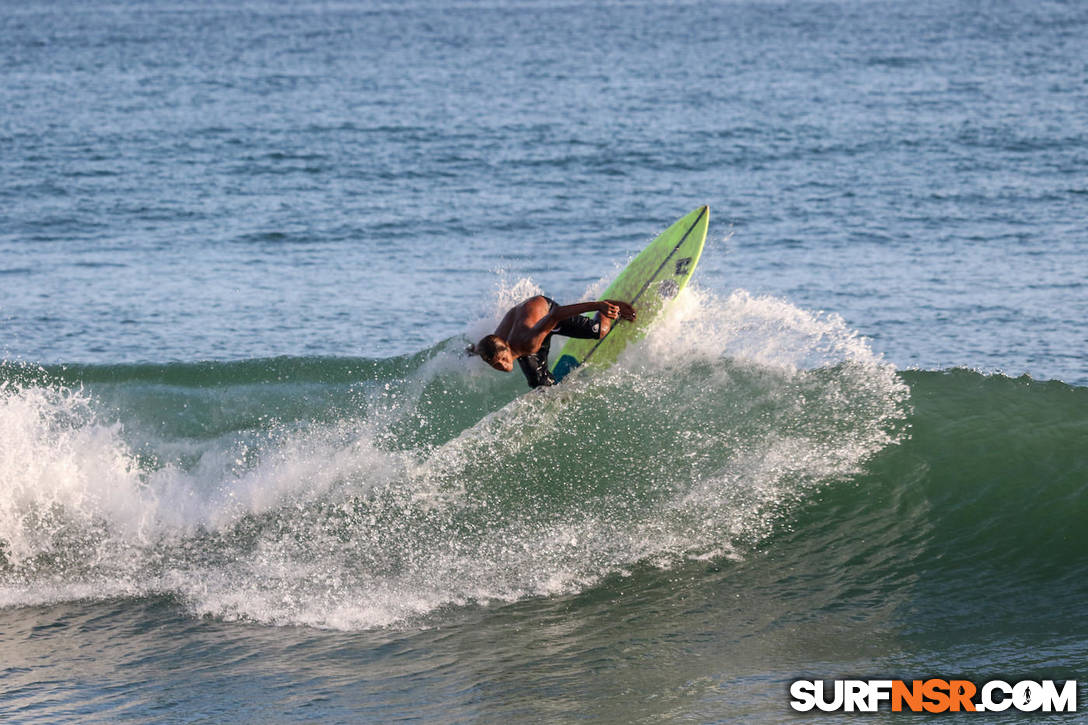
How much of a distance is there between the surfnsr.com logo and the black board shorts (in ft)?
12.3

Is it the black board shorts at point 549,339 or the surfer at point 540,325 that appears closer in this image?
the surfer at point 540,325

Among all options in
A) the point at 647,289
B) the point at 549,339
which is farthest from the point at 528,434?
the point at 647,289

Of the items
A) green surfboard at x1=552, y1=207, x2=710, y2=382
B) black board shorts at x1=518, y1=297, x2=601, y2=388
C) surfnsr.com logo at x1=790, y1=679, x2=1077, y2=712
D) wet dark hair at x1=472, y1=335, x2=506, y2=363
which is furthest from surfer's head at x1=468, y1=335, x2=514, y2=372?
surfnsr.com logo at x1=790, y1=679, x2=1077, y2=712

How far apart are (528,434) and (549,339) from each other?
0.98 metres

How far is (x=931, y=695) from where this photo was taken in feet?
21.2

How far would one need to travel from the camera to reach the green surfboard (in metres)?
10.6

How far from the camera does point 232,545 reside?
888 cm

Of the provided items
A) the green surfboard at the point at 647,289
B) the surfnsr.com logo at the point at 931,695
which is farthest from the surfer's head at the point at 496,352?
the surfnsr.com logo at the point at 931,695

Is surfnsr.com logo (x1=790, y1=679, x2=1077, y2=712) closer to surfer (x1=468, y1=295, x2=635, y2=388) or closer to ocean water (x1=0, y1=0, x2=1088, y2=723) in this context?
ocean water (x1=0, y1=0, x2=1088, y2=723)

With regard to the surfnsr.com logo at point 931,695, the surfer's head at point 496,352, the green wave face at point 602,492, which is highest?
the surfer's head at point 496,352

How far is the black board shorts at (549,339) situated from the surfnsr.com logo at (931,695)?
147 inches

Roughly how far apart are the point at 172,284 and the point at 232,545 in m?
8.47

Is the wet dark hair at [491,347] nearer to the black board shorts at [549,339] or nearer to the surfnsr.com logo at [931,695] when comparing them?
the black board shorts at [549,339]

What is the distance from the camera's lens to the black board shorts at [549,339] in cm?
945
